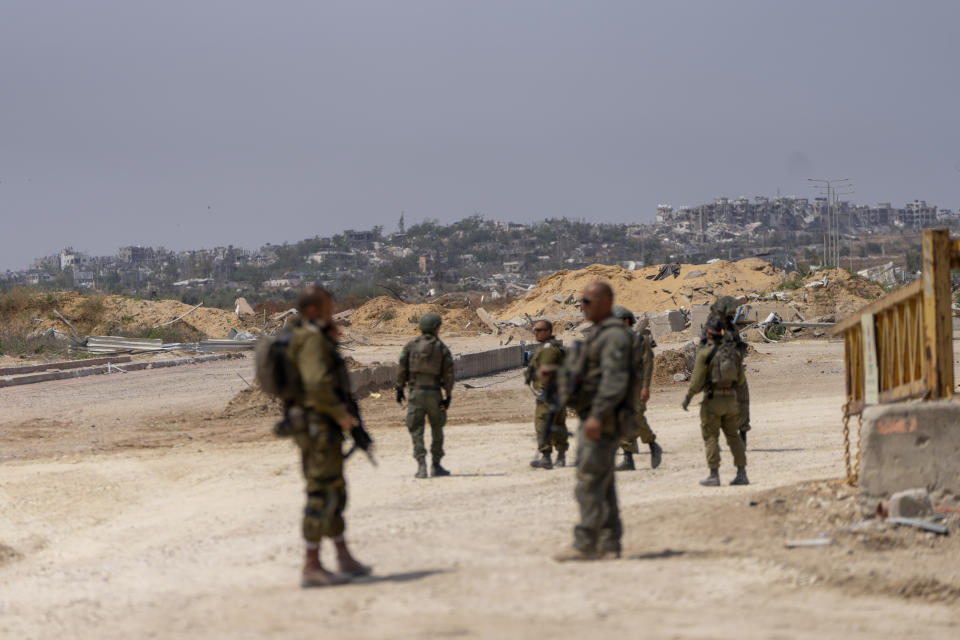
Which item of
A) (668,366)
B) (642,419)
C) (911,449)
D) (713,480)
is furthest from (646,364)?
(668,366)

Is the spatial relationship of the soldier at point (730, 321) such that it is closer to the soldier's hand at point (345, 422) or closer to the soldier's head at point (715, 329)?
→ the soldier's head at point (715, 329)

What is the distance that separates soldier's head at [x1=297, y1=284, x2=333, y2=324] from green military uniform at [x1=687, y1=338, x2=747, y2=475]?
16.8 ft

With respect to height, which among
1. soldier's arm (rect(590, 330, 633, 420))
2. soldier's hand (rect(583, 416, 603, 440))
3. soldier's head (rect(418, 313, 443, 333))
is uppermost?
soldier's head (rect(418, 313, 443, 333))

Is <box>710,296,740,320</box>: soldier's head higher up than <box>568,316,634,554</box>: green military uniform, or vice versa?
<box>710,296,740,320</box>: soldier's head

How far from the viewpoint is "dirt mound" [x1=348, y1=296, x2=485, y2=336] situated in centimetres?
4875

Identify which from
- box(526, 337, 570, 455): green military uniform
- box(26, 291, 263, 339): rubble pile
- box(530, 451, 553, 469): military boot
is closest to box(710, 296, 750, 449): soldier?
box(526, 337, 570, 455): green military uniform

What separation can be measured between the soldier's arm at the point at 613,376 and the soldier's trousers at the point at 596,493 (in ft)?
0.71

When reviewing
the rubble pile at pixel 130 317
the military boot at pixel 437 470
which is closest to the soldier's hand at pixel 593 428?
the military boot at pixel 437 470

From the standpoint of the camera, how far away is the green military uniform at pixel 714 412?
10.8 meters

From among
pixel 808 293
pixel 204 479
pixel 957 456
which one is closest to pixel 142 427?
pixel 204 479

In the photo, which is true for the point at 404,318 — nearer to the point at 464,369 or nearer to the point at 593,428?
the point at 464,369

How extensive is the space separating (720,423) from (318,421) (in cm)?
550

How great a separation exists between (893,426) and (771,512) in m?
1.19

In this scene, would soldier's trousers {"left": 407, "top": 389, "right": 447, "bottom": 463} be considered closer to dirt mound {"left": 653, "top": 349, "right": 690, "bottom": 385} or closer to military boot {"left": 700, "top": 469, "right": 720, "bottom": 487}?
military boot {"left": 700, "top": 469, "right": 720, "bottom": 487}
